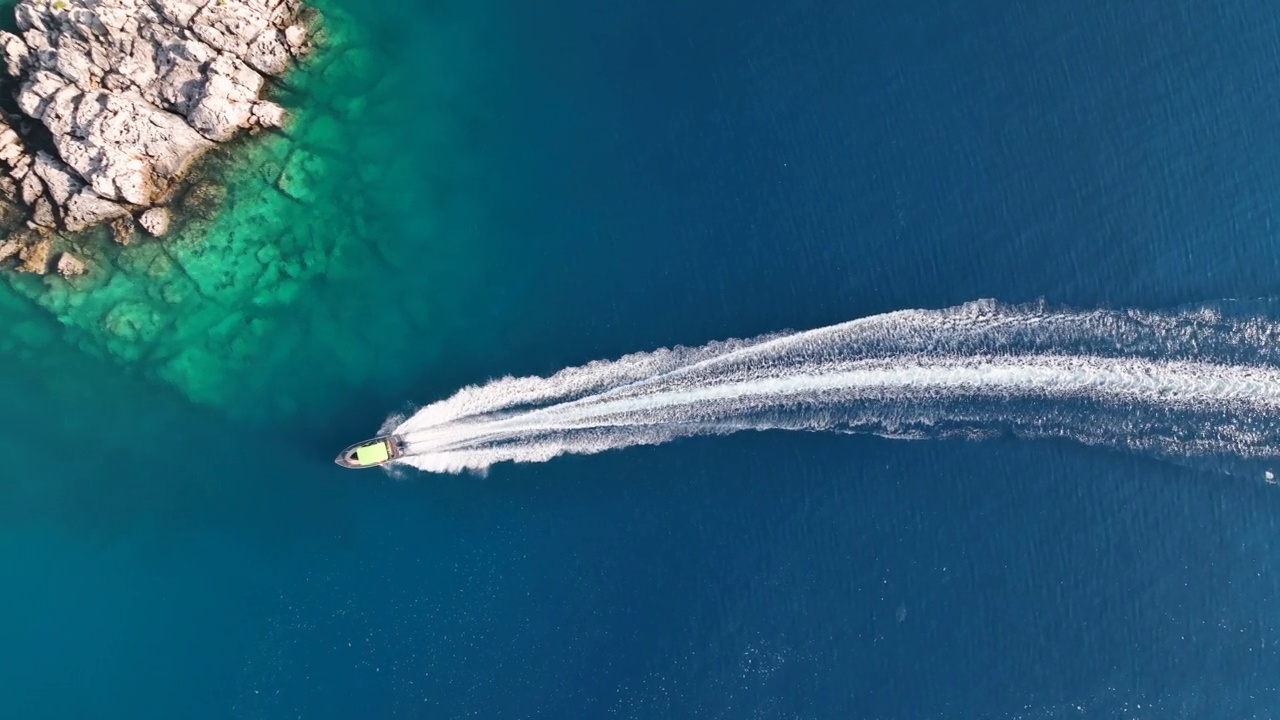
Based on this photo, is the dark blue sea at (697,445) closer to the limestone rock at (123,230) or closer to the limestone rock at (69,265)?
the limestone rock at (69,265)

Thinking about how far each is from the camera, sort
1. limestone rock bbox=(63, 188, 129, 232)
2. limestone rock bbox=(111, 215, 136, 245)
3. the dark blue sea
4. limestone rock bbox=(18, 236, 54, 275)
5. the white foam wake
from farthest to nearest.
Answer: limestone rock bbox=(111, 215, 136, 245), limestone rock bbox=(18, 236, 54, 275), limestone rock bbox=(63, 188, 129, 232), the dark blue sea, the white foam wake

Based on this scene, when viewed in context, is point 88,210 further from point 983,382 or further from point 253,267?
point 983,382

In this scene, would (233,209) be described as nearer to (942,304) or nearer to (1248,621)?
(942,304)

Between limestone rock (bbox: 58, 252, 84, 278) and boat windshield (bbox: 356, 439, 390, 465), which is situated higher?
limestone rock (bbox: 58, 252, 84, 278)

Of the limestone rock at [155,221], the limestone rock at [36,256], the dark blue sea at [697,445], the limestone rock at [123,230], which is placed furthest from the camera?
the limestone rock at [123,230]

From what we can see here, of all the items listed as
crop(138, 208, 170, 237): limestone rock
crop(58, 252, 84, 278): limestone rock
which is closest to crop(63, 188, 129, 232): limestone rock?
crop(138, 208, 170, 237): limestone rock

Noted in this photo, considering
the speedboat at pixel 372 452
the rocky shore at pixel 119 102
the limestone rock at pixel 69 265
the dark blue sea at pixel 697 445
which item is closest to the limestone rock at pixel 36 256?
the rocky shore at pixel 119 102

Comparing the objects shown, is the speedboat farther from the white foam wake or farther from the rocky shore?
the rocky shore
